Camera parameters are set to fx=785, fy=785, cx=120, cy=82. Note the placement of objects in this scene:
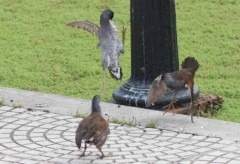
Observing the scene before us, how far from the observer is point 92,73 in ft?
32.1

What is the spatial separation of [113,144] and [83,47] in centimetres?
405

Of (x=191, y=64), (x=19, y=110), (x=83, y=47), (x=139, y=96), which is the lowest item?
(x=19, y=110)

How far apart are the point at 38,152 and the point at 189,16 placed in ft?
18.0

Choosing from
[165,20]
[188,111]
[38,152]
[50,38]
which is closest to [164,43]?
[165,20]

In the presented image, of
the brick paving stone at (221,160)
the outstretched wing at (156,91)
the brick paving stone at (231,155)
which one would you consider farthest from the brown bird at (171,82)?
the brick paving stone at (221,160)

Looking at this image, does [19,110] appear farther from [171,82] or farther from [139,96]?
[171,82]

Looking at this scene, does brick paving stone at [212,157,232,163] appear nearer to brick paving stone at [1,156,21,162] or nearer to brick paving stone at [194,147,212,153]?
brick paving stone at [194,147,212,153]

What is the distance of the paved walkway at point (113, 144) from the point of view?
21.2 feet

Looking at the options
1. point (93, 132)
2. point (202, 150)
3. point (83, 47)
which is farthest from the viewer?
point (83, 47)

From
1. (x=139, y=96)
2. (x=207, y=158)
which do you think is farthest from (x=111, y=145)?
(x=139, y=96)

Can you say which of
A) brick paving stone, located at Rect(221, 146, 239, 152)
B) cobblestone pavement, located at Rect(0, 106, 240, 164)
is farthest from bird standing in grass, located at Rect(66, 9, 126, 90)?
brick paving stone, located at Rect(221, 146, 239, 152)

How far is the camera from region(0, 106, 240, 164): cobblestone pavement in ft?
21.2

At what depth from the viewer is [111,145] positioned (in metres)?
6.82

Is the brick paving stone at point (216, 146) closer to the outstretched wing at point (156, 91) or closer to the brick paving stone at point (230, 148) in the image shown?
the brick paving stone at point (230, 148)
